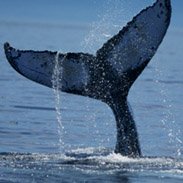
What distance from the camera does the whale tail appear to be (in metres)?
11.5

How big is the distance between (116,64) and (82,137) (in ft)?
12.3

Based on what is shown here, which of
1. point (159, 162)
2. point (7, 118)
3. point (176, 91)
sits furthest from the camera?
point (176, 91)

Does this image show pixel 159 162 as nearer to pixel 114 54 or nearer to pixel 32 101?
pixel 114 54

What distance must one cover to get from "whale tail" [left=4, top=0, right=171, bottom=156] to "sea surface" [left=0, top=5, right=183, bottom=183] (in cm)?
30

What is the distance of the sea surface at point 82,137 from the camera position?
10.9 meters

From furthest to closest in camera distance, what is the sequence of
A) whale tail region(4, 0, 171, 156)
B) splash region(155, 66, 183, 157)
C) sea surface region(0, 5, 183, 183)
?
splash region(155, 66, 183, 157) → whale tail region(4, 0, 171, 156) → sea surface region(0, 5, 183, 183)

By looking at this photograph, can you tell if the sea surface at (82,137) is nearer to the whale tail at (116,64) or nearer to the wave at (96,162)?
the wave at (96,162)

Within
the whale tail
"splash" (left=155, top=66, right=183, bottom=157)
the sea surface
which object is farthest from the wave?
"splash" (left=155, top=66, right=183, bottom=157)

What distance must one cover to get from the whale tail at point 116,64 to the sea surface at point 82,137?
0.30 m

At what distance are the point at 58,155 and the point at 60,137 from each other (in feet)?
8.55

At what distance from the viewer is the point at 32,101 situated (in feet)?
70.7

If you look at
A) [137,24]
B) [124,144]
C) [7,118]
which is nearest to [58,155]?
[124,144]

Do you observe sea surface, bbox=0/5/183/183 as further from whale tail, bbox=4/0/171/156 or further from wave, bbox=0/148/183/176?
whale tail, bbox=4/0/171/156

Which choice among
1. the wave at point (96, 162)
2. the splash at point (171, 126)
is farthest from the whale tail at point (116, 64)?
the splash at point (171, 126)
